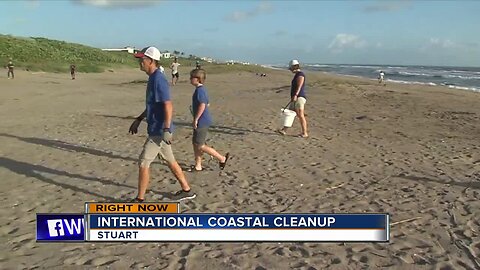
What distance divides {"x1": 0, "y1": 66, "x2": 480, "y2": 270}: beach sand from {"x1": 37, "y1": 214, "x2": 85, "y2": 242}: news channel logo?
3.8 inches

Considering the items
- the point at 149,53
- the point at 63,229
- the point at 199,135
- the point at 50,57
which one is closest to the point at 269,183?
the point at 199,135

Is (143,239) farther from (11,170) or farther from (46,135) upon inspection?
(46,135)

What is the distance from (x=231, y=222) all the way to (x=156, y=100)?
1679 mm

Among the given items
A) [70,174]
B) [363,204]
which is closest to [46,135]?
[70,174]

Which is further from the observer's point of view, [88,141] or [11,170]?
[88,141]

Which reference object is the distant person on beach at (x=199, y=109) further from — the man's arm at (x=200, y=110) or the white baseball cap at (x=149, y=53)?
the white baseball cap at (x=149, y=53)

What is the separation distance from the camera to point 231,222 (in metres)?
4.47

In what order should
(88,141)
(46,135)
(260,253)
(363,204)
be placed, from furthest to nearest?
(46,135) → (88,141) → (363,204) → (260,253)

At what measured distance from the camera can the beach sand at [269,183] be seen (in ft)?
13.4

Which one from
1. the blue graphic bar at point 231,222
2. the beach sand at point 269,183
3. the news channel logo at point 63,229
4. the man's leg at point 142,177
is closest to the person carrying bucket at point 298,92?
the beach sand at point 269,183

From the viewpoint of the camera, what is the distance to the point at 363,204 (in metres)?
5.54

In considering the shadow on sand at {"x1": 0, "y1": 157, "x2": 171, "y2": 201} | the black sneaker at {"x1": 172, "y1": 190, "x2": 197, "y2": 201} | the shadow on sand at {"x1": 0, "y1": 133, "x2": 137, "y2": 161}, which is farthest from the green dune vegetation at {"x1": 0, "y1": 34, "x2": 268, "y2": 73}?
the black sneaker at {"x1": 172, "y1": 190, "x2": 197, "y2": 201}

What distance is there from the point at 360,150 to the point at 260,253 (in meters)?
5.28

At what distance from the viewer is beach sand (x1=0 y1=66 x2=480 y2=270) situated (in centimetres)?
410
